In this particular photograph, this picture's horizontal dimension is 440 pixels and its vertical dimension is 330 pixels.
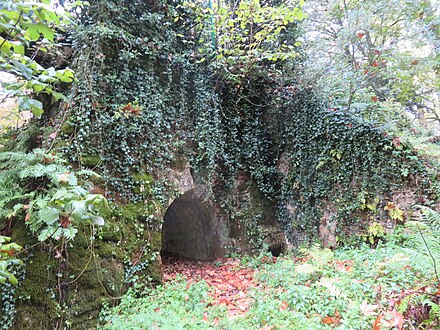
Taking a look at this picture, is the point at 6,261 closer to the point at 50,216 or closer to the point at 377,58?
the point at 50,216

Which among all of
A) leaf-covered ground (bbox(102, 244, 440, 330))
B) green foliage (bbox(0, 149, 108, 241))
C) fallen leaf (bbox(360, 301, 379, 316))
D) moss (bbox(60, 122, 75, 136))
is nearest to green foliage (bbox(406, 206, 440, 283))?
leaf-covered ground (bbox(102, 244, 440, 330))

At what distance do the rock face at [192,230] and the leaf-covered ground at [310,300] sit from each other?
209 cm

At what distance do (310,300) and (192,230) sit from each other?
4.86m

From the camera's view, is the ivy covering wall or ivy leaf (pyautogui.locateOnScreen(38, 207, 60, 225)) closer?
ivy leaf (pyautogui.locateOnScreen(38, 207, 60, 225))

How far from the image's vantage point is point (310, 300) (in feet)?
10.6

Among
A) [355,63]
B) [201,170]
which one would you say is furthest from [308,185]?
[355,63]

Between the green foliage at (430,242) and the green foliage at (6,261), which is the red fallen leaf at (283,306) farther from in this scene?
the green foliage at (6,261)

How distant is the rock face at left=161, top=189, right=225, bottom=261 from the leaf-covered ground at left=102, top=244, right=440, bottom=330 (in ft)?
6.87

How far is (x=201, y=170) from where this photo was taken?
6.35m

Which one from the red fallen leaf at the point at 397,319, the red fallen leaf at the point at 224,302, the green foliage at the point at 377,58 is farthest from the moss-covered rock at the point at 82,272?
the green foliage at the point at 377,58

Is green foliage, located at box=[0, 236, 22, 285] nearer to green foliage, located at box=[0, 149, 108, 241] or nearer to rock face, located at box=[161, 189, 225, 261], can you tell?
green foliage, located at box=[0, 149, 108, 241]

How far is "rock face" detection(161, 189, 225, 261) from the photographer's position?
6.82 metres

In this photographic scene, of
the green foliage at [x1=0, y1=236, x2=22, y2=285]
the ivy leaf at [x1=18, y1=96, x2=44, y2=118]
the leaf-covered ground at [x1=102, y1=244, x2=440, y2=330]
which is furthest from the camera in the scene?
the leaf-covered ground at [x1=102, y1=244, x2=440, y2=330]

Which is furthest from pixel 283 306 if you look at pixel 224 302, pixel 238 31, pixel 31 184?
pixel 238 31
